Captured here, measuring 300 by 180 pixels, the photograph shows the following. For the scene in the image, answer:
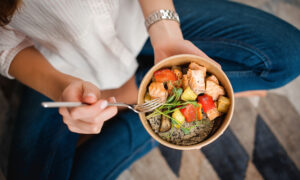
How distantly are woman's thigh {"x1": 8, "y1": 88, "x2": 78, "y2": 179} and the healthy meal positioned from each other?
544 millimetres

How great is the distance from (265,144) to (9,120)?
5.88ft

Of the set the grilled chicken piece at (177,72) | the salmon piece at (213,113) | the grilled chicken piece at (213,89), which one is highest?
the grilled chicken piece at (177,72)

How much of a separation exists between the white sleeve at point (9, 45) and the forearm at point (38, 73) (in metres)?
0.02

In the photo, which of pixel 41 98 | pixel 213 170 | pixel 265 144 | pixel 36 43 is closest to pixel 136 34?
pixel 36 43

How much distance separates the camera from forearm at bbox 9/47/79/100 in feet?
2.53

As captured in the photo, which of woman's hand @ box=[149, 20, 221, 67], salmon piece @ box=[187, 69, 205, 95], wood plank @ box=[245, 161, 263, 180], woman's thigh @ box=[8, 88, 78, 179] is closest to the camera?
salmon piece @ box=[187, 69, 205, 95]

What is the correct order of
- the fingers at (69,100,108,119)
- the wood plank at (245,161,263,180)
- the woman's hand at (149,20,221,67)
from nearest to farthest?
the fingers at (69,100,108,119)
the woman's hand at (149,20,221,67)
the wood plank at (245,161,263,180)

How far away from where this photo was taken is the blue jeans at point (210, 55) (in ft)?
3.01

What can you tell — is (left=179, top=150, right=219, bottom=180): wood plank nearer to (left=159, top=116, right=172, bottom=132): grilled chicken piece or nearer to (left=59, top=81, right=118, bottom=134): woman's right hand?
(left=159, top=116, right=172, bottom=132): grilled chicken piece

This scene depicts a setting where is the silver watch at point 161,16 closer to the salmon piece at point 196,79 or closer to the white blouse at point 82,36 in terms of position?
the white blouse at point 82,36

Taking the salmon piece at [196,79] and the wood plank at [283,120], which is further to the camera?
the wood plank at [283,120]

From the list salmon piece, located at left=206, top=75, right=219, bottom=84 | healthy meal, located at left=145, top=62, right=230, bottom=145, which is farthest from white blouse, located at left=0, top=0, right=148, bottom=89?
salmon piece, located at left=206, top=75, right=219, bottom=84

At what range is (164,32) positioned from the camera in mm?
751

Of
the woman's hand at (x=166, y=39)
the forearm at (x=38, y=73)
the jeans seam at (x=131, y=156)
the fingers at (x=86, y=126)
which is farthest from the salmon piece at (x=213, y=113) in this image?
the forearm at (x=38, y=73)
